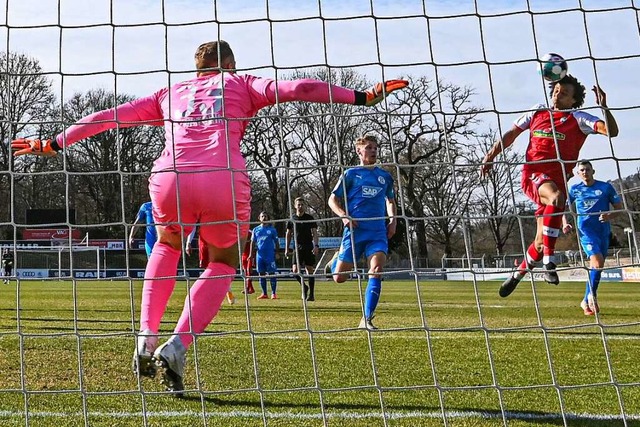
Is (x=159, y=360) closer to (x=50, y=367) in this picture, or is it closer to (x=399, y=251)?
(x=50, y=367)

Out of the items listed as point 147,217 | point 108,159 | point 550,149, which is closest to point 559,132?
point 550,149

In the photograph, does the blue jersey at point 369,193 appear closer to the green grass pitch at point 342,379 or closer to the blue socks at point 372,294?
the blue socks at point 372,294

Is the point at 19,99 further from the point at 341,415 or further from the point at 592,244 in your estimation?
the point at 592,244

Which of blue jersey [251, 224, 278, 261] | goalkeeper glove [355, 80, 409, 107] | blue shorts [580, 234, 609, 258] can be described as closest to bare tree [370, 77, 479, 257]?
goalkeeper glove [355, 80, 409, 107]

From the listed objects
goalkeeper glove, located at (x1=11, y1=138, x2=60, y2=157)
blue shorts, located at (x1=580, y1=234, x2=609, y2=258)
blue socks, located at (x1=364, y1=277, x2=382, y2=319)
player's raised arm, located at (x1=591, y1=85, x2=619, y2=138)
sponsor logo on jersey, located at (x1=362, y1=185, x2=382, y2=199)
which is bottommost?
blue socks, located at (x1=364, y1=277, x2=382, y2=319)

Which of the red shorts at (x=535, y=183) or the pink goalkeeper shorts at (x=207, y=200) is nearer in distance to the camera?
the pink goalkeeper shorts at (x=207, y=200)

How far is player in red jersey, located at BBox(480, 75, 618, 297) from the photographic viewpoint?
5.61 metres

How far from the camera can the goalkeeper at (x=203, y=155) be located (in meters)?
3.62

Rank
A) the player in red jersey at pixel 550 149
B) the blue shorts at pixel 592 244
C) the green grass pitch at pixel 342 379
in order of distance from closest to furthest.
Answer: the green grass pitch at pixel 342 379 → the player in red jersey at pixel 550 149 → the blue shorts at pixel 592 244

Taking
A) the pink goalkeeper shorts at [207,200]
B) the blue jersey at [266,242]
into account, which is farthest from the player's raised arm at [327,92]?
the blue jersey at [266,242]

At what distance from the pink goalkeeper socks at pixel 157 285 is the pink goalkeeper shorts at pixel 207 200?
0.19 m

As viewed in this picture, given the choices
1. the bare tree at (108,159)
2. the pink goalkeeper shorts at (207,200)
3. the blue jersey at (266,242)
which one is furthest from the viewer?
the blue jersey at (266,242)

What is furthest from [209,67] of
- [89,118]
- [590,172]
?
[590,172]

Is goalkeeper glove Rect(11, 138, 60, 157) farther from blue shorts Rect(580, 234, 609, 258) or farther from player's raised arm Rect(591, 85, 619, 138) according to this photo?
blue shorts Rect(580, 234, 609, 258)
